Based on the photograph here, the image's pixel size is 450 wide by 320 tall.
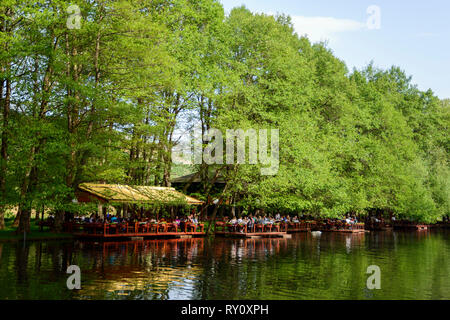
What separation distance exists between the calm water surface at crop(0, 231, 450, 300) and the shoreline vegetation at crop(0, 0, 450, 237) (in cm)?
589

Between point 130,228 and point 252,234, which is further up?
point 130,228

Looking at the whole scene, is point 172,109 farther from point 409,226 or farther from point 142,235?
point 409,226

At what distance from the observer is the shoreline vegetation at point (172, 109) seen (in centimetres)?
2498

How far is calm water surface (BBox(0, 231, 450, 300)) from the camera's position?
1323 cm

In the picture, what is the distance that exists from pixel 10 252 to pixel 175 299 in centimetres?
1242

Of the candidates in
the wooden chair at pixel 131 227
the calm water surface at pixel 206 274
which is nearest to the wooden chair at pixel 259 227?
the wooden chair at pixel 131 227

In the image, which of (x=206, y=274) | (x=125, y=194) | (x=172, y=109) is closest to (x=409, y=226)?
(x=172, y=109)

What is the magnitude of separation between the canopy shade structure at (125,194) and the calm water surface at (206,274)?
525 centimetres

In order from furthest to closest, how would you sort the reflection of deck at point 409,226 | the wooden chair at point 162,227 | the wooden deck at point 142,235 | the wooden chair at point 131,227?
the reflection of deck at point 409,226, the wooden chair at point 162,227, the wooden chair at point 131,227, the wooden deck at point 142,235

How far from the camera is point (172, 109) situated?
131ft

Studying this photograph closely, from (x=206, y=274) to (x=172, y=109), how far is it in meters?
25.4

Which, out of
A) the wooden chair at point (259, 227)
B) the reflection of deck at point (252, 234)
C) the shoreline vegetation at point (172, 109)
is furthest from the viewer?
the wooden chair at point (259, 227)

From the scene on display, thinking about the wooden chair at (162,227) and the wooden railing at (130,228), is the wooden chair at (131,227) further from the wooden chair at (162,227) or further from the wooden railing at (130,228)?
the wooden chair at (162,227)

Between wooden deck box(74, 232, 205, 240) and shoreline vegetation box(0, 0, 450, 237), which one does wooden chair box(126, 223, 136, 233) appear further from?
shoreline vegetation box(0, 0, 450, 237)
